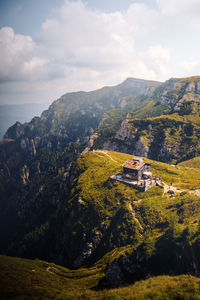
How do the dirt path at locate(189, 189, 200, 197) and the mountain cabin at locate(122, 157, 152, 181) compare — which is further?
the mountain cabin at locate(122, 157, 152, 181)

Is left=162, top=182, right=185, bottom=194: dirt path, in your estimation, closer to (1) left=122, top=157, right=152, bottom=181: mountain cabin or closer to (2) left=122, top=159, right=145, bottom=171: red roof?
(1) left=122, top=157, right=152, bottom=181: mountain cabin

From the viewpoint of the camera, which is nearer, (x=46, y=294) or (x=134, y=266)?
(x=46, y=294)

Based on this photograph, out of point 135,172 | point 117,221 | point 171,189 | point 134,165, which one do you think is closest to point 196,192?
point 171,189

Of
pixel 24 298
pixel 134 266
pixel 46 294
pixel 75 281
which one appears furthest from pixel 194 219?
pixel 24 298

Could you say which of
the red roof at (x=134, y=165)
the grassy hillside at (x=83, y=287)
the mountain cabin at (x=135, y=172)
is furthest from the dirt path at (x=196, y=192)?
the grassy hillside at (x=83, y=287)

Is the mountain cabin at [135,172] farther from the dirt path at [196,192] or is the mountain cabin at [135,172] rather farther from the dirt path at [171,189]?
the dirt path at [196,192]

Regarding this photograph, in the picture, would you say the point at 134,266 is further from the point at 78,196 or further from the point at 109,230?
the point at 78,196

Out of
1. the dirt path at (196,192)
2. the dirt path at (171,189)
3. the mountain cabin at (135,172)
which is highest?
the mountain cabin at (135,172)

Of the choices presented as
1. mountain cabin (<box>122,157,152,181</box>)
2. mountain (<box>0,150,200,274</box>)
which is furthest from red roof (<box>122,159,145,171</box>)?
mountain (<box>0,150,200,274</box>)
